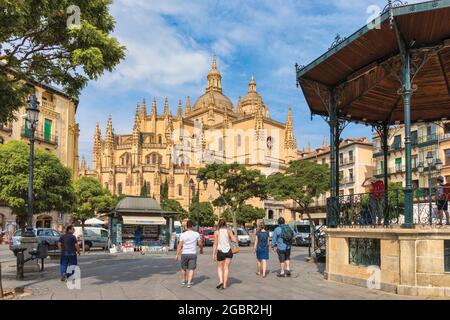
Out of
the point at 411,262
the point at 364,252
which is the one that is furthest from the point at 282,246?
the point at 411,262

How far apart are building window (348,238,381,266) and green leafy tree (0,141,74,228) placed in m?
25.8

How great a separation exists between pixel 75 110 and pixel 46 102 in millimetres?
6840

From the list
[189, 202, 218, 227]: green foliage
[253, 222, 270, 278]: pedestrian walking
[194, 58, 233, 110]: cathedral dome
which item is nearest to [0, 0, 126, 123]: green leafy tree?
[253, 222, 270, 278]: pedestrian walking

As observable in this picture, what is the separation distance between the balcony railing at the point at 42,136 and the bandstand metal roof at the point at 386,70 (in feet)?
112

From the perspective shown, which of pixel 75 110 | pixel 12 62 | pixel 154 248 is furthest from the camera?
pixel 75 110

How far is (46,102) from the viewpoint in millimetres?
44281

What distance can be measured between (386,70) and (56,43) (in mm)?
8432

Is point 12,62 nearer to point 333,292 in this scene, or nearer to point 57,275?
point 57,275

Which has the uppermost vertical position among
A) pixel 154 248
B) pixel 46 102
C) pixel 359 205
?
pixel 46 102

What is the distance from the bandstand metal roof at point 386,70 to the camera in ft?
31.1

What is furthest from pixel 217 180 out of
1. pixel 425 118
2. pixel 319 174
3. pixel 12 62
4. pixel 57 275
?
pixel 12 62

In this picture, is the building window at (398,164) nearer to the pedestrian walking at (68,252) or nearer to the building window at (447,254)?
the building window at (447,254)

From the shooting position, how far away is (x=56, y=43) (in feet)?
35.6

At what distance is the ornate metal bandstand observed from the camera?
31.3 feet
